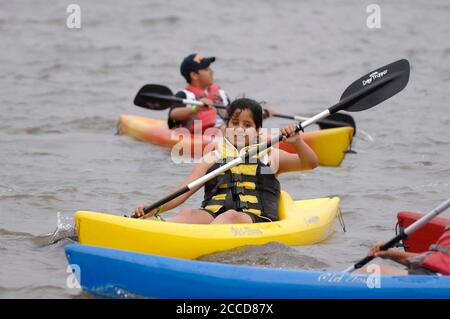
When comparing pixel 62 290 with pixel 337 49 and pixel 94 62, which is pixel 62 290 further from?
pixel 337 49

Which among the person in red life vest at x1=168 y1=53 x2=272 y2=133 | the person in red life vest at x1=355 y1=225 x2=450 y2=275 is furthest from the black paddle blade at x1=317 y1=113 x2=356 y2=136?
the person in red life vest at x1=355 y1=225 x2=450 y2=275

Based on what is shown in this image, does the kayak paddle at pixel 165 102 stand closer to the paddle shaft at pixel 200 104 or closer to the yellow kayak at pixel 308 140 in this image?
the paddle shaft at pixel 200 104

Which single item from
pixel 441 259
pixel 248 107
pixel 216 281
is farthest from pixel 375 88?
pixel 216 281

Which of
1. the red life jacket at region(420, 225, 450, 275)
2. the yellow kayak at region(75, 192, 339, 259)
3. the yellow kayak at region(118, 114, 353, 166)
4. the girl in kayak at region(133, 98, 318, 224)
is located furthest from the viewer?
the yellow kayak at region(118, 114, 353, 166)

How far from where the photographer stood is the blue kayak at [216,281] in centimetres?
475

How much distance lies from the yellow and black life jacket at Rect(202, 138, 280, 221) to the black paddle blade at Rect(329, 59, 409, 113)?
0.70m

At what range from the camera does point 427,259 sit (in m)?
4.89

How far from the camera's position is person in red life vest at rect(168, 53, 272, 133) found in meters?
9.54

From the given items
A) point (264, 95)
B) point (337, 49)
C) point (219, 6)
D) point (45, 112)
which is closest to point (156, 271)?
point (45, 112)

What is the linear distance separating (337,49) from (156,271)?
1118 cm

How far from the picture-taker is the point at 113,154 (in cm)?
988

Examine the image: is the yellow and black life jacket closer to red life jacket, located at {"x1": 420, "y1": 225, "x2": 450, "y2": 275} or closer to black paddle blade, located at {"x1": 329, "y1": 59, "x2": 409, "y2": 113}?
black paddle blade, located at {"x1": 329, "y1": 59, "x2": 409, "y2": 113}

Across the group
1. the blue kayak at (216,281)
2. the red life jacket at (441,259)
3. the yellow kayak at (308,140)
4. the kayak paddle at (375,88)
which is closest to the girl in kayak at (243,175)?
the kayak paddle at (375,88)

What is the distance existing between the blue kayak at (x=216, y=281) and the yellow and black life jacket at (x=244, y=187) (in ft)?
4.44
